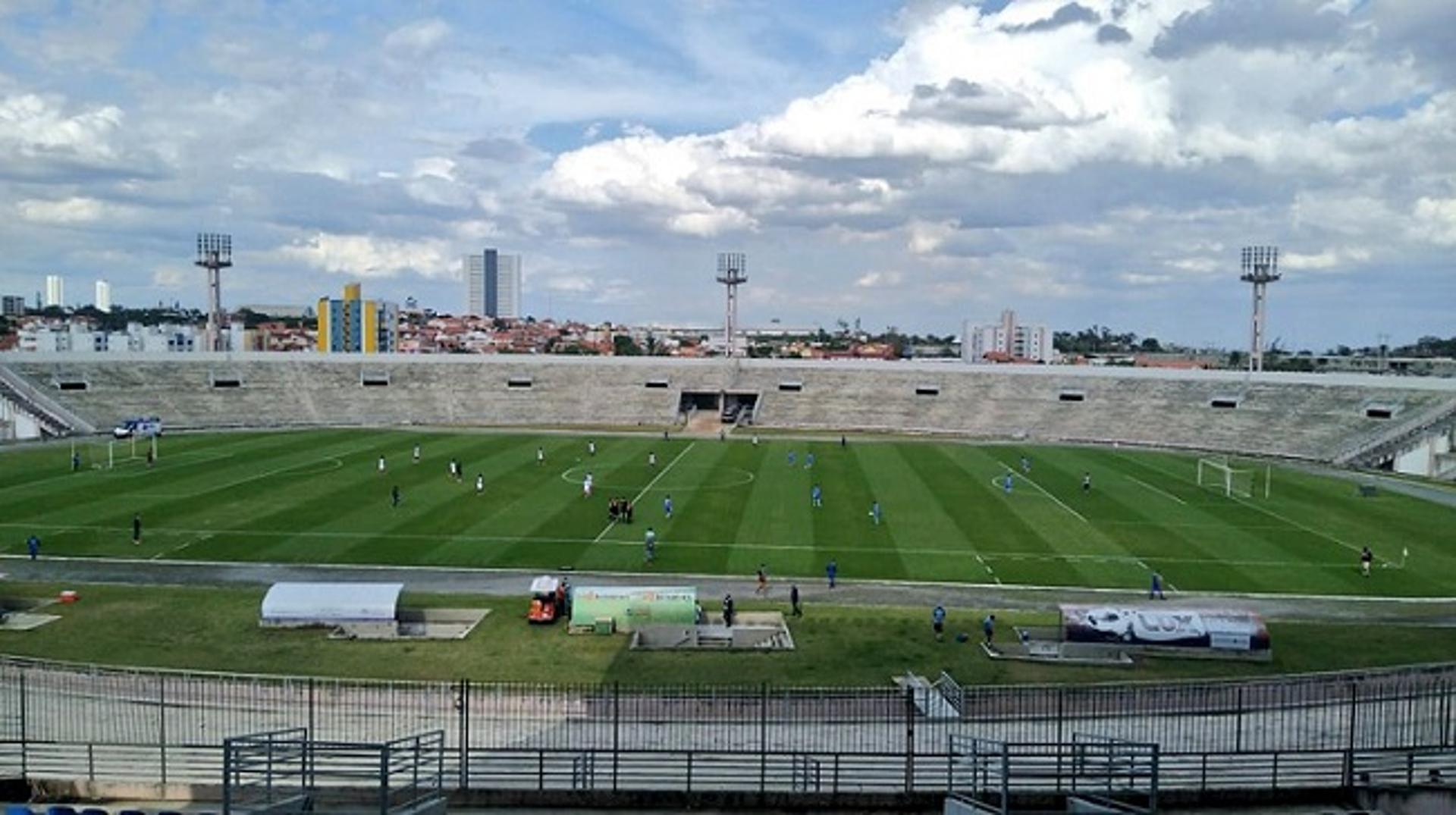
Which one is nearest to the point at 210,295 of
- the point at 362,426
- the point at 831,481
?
the point at 362,426

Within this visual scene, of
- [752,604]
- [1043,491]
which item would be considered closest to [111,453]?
[752,604]

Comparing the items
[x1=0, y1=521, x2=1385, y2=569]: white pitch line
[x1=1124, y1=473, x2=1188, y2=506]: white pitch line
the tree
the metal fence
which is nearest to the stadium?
the metal fence

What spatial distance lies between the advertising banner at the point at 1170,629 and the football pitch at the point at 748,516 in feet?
22.5

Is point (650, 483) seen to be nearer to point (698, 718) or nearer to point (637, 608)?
point (637, 608)

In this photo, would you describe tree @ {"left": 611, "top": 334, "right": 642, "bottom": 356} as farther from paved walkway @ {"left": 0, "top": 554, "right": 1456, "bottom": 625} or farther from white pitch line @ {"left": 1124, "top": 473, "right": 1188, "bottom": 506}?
paved walkway @ {"left": 0, "top": 554, "right": 1456, "bottom": 625}

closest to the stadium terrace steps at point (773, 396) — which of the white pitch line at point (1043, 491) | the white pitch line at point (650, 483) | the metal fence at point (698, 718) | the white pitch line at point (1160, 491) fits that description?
the white pitch line at point (650, 483)

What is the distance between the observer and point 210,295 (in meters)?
91.8

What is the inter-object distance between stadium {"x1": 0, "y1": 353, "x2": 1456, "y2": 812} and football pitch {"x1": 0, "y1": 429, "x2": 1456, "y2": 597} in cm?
27

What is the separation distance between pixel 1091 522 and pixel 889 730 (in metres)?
24.5

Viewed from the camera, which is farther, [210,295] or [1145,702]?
[210,295]

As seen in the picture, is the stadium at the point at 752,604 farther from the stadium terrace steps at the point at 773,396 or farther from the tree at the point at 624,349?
the tree at the point at 624,349

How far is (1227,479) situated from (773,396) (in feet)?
128

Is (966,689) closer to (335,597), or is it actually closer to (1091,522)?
(335,597)

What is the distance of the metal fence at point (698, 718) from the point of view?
1728cm
